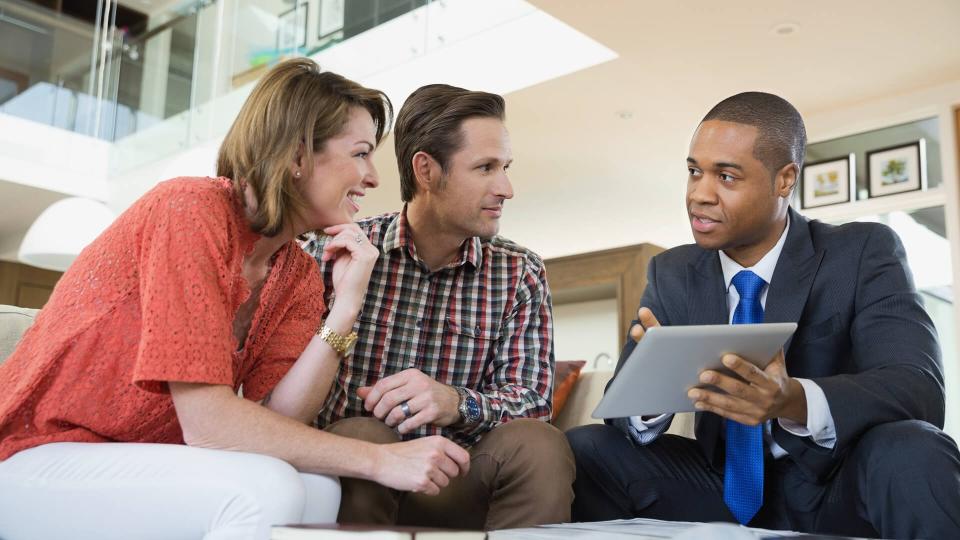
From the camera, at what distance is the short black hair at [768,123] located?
1.81 m

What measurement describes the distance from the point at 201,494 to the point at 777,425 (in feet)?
3.18

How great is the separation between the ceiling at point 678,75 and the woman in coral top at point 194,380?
299cm

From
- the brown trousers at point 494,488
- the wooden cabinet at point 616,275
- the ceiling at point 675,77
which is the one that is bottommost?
the brown trousers at point 494,488

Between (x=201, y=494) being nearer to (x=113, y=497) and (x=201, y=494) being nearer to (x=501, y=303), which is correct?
(x=113, y=497)

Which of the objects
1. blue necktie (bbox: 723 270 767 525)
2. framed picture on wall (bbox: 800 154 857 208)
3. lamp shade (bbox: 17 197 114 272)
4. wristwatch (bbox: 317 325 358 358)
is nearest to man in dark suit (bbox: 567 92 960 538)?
blue necktie (bbox: 723 270 767 525)

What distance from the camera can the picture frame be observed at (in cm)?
618

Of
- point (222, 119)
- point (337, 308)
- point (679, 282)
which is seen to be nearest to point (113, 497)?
point (337, 308)

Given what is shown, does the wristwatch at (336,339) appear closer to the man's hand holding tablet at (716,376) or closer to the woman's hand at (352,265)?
the woman's hand at (352,265)

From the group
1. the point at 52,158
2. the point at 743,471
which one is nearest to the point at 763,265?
the point at 743,471

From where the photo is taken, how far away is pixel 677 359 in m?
1.34

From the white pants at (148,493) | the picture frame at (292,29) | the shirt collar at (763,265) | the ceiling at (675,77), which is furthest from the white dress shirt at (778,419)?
the picture frame at (292,29)

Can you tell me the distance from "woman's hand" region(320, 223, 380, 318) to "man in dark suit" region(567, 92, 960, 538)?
48 centimetres

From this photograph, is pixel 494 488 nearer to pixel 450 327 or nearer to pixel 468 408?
pixel 468 408

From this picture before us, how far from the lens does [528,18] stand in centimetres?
497
